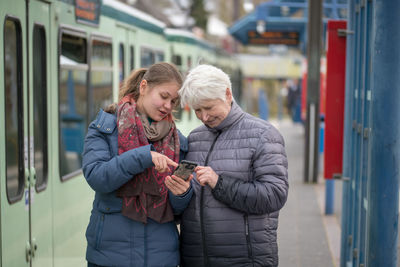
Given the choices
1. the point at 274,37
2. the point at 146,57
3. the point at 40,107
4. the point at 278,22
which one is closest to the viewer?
the point at 40,107

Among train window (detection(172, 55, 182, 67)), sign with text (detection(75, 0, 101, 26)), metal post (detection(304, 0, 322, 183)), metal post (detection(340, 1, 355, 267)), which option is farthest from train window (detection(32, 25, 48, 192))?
train window (detection(172, 55, 182, 67))

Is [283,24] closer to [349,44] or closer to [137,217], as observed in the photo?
[349,44]

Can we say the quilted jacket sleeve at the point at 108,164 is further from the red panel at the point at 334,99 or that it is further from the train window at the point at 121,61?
the train window at the point at 121,61

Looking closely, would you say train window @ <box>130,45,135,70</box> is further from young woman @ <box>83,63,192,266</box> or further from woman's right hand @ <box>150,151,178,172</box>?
woman's right hand @ <box>150,151,178,172</box>

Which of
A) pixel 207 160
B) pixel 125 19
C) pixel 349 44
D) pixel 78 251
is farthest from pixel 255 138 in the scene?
pixel 125 19

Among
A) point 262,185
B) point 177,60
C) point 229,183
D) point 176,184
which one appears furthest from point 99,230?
point 177,60

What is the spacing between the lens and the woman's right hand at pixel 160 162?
9.50ft

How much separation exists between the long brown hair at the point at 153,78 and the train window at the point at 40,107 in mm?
1740

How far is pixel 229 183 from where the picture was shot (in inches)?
119

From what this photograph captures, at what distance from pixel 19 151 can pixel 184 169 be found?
5.48 feet

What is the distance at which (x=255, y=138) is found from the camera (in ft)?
10.1

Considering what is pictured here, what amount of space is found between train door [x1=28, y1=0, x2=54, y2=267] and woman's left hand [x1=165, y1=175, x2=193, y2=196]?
64.1 inches

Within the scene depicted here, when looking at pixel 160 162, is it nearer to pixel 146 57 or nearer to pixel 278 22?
pixel 146 57

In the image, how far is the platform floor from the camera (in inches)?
269
